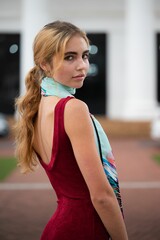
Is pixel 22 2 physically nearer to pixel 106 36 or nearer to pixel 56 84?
pixel 106 36

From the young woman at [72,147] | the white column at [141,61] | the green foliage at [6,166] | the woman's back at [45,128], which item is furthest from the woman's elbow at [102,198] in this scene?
the white column at [141,61]

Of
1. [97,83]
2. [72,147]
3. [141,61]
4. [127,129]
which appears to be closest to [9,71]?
[97,83]

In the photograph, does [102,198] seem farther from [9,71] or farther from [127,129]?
[9,71]

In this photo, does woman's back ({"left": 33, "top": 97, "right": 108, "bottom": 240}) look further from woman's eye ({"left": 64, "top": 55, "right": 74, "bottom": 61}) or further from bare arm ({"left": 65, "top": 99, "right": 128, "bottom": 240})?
woman's eye ({"left": 64, "top": 55, "right": 74, "bottom": 61})

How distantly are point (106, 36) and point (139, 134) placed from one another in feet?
19.6

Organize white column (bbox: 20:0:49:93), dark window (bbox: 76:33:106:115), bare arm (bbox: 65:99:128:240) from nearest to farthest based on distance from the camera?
1. bare arm (bbox: 65:99:128:240)
2. white column (bbox: 20:0:49:93)
3. dark window (bbox: 76:33:106:115)

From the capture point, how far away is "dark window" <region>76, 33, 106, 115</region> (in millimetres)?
21656

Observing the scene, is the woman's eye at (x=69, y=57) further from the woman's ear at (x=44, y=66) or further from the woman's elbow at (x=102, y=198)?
the woman's elbow at (x=102, y=198)

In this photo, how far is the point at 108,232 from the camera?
1897mm

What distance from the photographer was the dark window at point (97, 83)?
853 inches

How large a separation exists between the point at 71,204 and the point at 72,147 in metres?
0.25

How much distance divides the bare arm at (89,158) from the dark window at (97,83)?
19843mm

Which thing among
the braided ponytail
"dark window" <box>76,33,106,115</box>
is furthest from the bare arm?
"dark window" <box>76,33,106,115</box>

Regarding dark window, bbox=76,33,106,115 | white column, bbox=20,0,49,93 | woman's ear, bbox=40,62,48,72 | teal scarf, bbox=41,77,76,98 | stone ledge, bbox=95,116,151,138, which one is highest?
woman's ear, bbox=40,62,48,72
